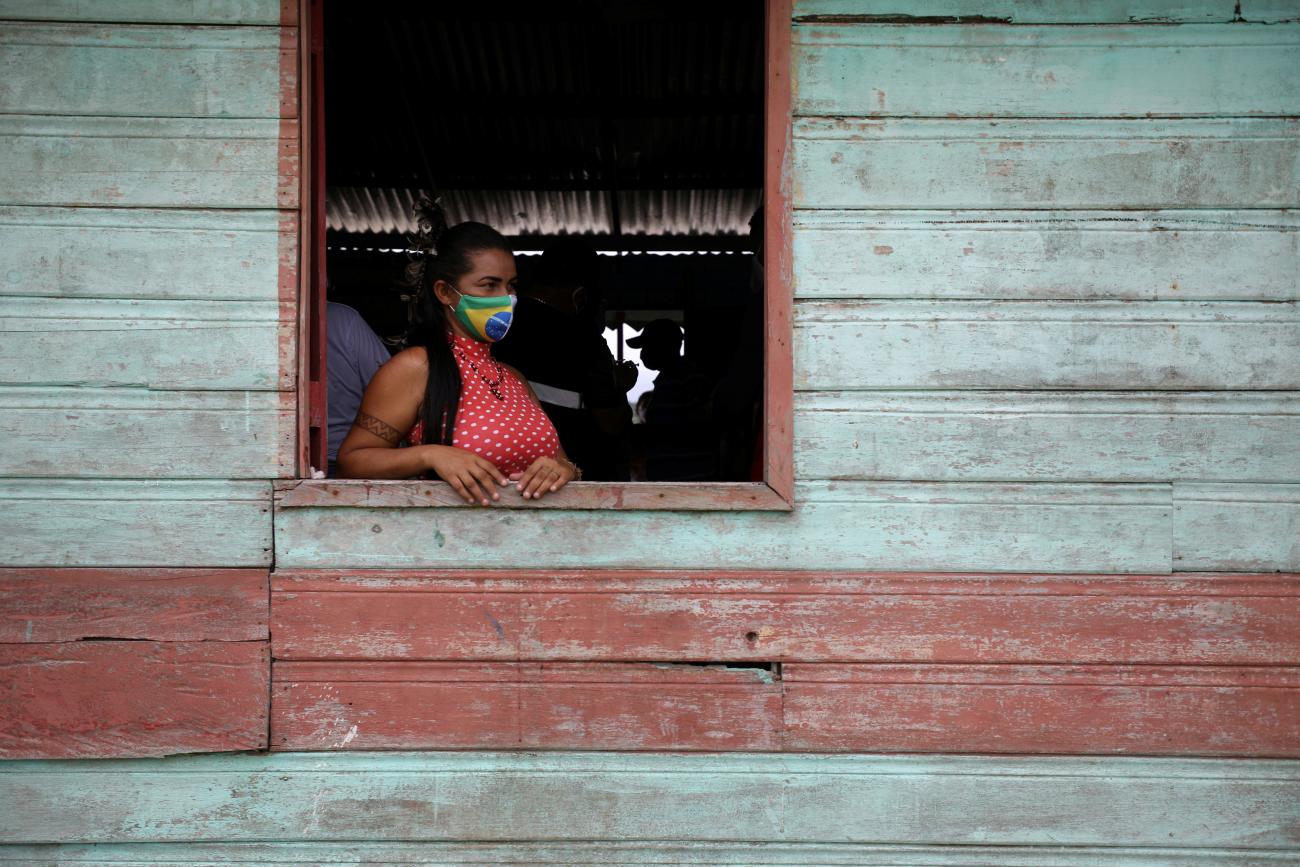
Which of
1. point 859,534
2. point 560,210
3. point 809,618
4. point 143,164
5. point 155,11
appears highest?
point 560,210

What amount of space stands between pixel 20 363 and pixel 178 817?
3.80 ft

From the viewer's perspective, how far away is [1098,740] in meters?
2.63

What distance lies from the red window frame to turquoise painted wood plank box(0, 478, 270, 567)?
0.45 ft

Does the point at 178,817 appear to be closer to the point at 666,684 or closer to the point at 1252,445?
the point at 666,684

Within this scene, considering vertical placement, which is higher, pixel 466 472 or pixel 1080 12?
pixel 1080 12

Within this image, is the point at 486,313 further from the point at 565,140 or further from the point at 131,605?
the point at 565,140

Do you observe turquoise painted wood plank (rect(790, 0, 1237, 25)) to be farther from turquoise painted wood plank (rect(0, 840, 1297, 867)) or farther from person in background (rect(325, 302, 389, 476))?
turquoise painted wood plank (rect(0, 840, 1297, 867))

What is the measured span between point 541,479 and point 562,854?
3.03 ft

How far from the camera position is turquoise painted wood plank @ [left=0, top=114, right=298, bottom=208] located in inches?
103

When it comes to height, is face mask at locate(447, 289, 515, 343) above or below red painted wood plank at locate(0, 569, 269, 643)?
above

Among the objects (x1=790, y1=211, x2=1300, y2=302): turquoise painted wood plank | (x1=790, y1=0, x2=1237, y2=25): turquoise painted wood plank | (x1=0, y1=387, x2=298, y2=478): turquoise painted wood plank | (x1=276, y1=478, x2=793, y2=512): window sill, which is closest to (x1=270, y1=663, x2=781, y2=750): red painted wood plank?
(x1=276, y1=478, x2=793, y2=512): window sill

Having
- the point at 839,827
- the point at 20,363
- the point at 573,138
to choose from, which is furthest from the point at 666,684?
the point at 573,138

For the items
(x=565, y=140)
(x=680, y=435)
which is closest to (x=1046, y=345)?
(x=680, y=435)

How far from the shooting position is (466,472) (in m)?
2.57
